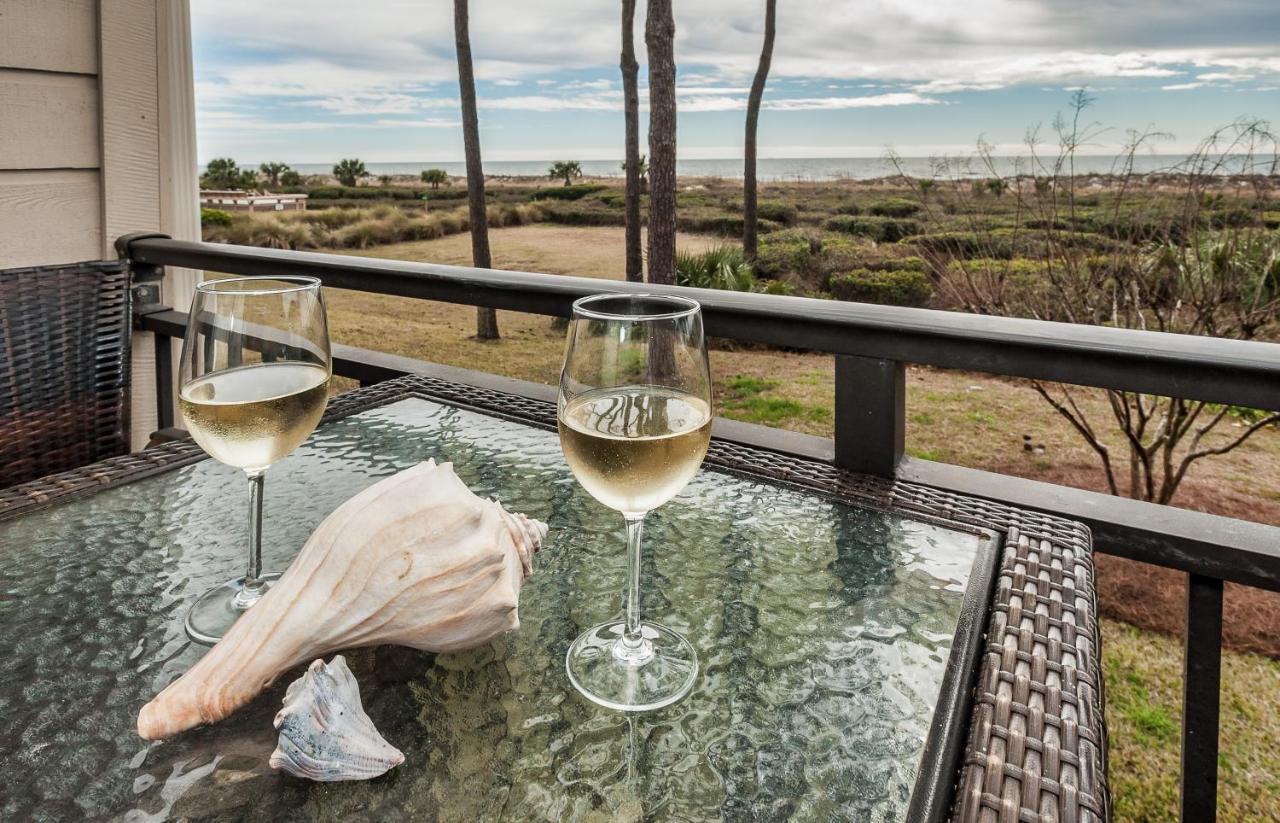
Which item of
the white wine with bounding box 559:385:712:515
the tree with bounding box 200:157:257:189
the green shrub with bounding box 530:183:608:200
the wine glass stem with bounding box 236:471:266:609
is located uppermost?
the green shrub with bounding box 530:183:608:200

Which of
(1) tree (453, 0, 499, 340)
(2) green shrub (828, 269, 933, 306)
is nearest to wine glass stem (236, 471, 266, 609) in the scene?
(1) tree (453, 0, 499, 340)

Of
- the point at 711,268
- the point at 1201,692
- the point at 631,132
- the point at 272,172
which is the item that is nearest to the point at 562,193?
the point at 272,172

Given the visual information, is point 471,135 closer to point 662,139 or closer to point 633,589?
point 662,139

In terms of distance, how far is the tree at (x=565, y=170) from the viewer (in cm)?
1598

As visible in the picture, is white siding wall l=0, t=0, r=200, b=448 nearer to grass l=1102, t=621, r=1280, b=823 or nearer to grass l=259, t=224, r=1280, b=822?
grass l=1102, t=621, r=1280, b=823

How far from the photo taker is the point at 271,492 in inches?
28.6

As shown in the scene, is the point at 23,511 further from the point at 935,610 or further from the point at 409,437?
the point at 935,610

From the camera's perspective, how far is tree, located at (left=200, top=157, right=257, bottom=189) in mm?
11733

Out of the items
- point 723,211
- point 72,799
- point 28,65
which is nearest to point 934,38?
point 723,211

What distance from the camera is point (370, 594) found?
39 centimetres

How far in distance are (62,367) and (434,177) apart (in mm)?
14530

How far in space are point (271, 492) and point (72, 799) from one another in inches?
15.9

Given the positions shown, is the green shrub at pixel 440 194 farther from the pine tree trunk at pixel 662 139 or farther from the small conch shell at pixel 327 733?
the small conch shell at pixel 327 733

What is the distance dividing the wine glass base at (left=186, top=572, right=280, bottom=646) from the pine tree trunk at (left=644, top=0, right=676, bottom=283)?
596 centimetres
